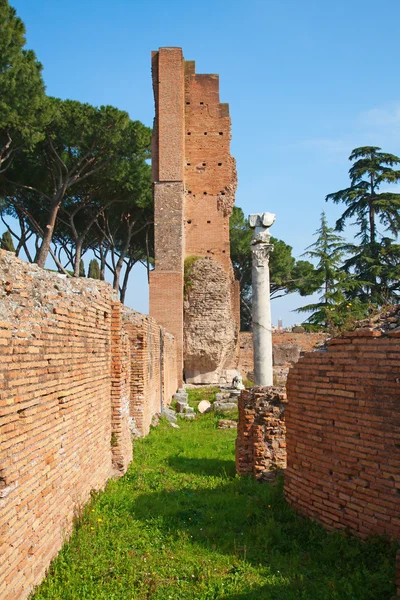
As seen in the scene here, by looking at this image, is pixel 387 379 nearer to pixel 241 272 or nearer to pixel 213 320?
pixel 213 320

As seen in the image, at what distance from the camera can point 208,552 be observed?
169 inches

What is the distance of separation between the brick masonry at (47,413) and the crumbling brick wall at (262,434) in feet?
4.74

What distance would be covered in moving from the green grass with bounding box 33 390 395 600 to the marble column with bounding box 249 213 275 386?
316 cm

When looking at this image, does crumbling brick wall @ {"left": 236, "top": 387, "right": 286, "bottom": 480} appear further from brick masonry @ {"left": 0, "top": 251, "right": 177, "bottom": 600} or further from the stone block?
the stone block

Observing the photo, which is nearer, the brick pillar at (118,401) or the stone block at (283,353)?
the brick pillar at (118,401)

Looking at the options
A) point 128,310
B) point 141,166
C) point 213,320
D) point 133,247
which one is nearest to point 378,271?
point 213,320

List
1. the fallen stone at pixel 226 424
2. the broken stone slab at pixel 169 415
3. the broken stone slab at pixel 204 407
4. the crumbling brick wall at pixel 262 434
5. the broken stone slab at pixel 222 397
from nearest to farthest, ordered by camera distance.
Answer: the crumbling brick wall at pixel 262 434 < the fallen stone at pixel 226 424 < the broken stone slab at pixel 169 415 < the broken stone slab at pixel 204 407 < the broken stone slab at pixel 222 397

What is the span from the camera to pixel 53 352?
4152mm

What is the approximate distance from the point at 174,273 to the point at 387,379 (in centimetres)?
1688

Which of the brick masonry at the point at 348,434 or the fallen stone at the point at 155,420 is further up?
the brick masonry at the point at 348,434

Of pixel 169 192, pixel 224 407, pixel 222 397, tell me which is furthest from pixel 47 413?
pixel 169 192

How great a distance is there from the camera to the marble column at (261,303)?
30.7 ft

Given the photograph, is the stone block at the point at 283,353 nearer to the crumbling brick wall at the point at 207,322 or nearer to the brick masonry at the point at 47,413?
the crumbling brick wall at the point at 207,322

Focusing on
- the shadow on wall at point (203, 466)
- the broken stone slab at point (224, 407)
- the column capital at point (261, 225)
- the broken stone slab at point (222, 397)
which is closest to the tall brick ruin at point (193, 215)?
the broken stone slab at point (222, 397)
